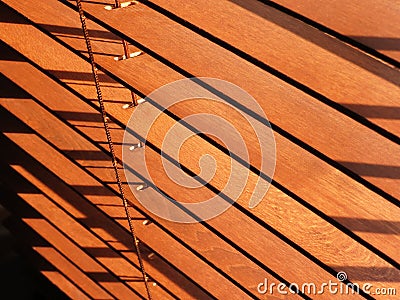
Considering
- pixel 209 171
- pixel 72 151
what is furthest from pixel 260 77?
pixel 72 151

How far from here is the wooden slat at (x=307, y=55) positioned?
4.63 feet

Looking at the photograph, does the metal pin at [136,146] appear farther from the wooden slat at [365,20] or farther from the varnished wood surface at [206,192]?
the wooden slat at [365,20]

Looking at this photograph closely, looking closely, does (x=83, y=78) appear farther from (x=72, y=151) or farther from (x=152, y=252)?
(x=152, y=252)

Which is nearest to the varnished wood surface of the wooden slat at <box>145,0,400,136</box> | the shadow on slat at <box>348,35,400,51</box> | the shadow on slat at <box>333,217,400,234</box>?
the shadow on slat at <box>333,217,400,234</box>

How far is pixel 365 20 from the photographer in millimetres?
1364

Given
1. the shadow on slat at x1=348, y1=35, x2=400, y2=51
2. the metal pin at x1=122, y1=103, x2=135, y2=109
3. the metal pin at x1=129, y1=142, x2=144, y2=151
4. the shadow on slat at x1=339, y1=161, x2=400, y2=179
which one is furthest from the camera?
the metal pin at x1=129, y1=142, x2=144, y2=151

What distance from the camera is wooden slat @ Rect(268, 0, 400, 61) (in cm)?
134

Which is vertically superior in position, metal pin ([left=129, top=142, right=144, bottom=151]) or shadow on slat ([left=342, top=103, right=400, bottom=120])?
shadow on slat ([left=342, top=103, right=400, bottom=120])

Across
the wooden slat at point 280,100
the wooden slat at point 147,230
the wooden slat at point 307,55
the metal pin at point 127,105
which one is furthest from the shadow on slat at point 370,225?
the metal pin at point 127,105

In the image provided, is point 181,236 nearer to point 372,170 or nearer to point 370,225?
point 370,225

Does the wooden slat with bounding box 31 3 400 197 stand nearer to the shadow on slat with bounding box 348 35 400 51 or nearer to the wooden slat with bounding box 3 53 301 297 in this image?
the shadow on slat with bounding box 348 35 400 51

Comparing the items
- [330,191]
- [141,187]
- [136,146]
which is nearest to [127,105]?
[136,146]

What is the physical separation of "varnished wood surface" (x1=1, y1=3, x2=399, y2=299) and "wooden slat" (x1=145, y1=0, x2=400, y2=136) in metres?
0.12

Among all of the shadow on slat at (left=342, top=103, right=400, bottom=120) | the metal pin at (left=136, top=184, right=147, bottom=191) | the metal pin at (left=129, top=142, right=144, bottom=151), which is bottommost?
the metal pin at (left=136, top=184, right=147, bottom=191)
